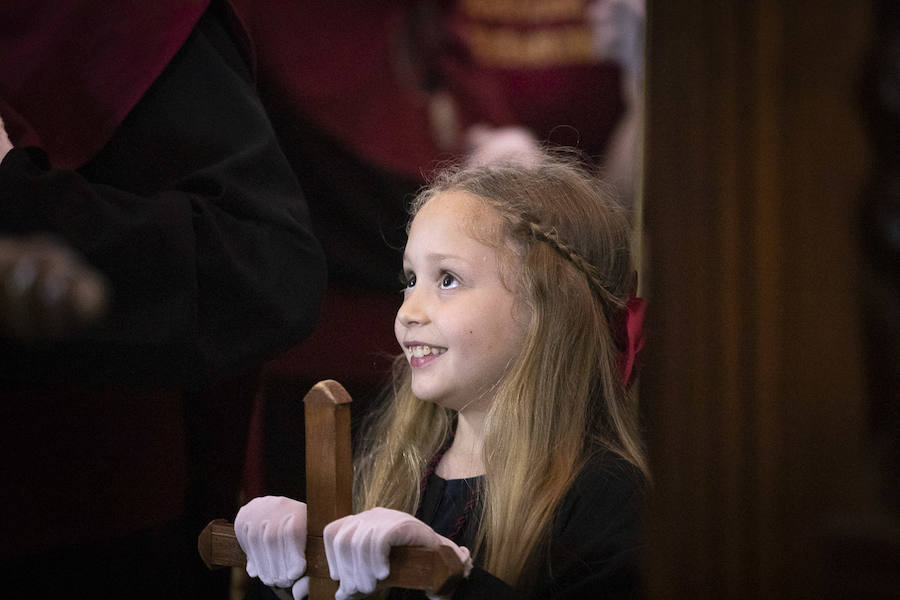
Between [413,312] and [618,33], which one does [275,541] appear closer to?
[413,312]

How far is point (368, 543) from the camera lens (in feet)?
3.28

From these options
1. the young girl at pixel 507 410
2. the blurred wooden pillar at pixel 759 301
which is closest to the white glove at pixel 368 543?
the young girl at pixel 507 410

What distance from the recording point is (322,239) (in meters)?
1.18

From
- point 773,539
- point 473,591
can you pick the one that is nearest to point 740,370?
point 773,539

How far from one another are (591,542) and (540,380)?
0.64 feet

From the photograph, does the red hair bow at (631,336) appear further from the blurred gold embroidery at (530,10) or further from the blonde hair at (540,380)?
the blurred gold embroidery at (530,10)

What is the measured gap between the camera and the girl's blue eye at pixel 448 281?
3.82 ft

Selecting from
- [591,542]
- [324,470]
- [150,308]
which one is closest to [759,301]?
[591,542]

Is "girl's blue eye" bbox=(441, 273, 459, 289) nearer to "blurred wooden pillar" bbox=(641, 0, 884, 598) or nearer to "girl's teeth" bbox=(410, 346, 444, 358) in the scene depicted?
"girl's teeth" bbox=(410, 346, 444, 358)

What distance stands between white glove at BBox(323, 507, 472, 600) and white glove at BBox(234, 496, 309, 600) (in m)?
0.04

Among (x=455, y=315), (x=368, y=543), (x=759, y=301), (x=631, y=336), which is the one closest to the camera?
(x=759, y=301)

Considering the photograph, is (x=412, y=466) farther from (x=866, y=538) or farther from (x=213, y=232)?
(x=866, y=538)

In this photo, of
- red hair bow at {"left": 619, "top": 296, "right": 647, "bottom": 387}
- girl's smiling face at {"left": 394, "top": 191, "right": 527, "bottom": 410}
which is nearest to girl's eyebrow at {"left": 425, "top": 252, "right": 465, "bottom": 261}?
girl's smiling face at {"left": 394, "top": 191, "right": 527, "bottom": 410}

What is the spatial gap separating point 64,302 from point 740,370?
2.02 feet
